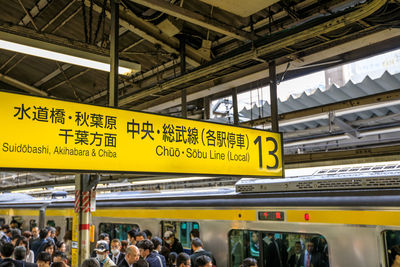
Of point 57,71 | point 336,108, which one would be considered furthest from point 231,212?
point 57,71

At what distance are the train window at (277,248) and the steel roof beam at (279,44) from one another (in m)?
2.60

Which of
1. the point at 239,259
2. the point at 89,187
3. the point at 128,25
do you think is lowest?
the point at 239,259

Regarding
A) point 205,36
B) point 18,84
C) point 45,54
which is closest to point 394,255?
point 205,36

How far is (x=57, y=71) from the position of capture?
7.53 meters

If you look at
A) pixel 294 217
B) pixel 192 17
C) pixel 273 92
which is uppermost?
pixel 192 17

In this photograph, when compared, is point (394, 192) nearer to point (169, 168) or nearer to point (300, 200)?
point (300, 200)

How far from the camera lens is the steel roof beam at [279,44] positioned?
11.1 feet

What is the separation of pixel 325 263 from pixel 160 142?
2.89m

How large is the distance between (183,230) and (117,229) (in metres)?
2.98

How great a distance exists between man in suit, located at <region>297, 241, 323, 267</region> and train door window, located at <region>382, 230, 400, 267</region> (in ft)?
3.00

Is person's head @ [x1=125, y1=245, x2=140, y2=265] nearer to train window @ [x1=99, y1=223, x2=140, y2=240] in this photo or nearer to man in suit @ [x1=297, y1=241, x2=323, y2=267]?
man in suit @ [x1=297, y1=241, x2=323, y2=267]

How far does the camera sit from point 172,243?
745 cm

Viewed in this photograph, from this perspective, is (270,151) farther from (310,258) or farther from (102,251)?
(102,251)

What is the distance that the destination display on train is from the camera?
3.14 metres
